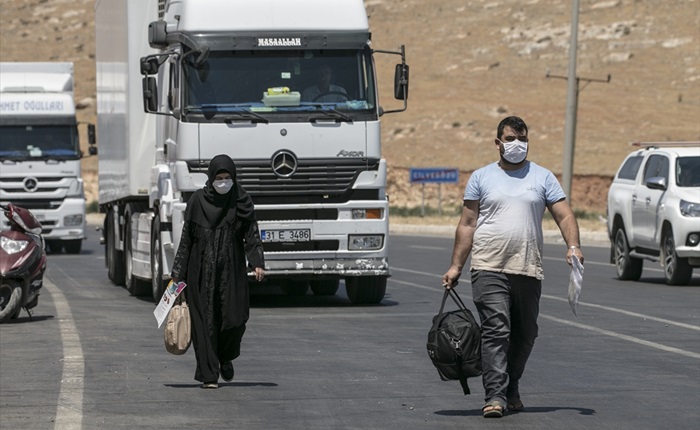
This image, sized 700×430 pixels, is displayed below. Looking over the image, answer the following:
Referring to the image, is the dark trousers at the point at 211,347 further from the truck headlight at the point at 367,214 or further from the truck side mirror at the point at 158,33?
the truck side mirror at the point at 158,33

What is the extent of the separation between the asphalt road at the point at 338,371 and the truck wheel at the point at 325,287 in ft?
2.93

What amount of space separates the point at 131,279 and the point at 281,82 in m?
4.82

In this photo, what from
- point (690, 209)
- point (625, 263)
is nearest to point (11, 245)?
point (690, 209)

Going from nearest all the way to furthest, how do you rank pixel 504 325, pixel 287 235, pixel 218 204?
1. pixel 504 325
2. pixel 218 204
3. pixel 287 235

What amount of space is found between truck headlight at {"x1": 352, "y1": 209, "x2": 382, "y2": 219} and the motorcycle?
357 centimetres

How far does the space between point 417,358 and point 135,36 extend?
9.04 m

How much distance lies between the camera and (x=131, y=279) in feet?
71.4

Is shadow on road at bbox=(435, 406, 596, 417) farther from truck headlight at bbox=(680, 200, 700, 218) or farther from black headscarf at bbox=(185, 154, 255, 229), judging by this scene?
truck headlight at bbox=(680, 200, 700, 218)

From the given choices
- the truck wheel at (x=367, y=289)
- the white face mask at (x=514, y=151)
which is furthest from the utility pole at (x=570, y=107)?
the white face mask at (x=514, y=151)

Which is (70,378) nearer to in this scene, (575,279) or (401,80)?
(575,279)

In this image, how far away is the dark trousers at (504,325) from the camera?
32.0 ft

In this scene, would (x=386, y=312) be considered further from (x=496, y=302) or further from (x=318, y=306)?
(x=496, y=302)

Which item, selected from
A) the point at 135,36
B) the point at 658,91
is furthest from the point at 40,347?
the point at 658,91

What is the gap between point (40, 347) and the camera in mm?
14289
